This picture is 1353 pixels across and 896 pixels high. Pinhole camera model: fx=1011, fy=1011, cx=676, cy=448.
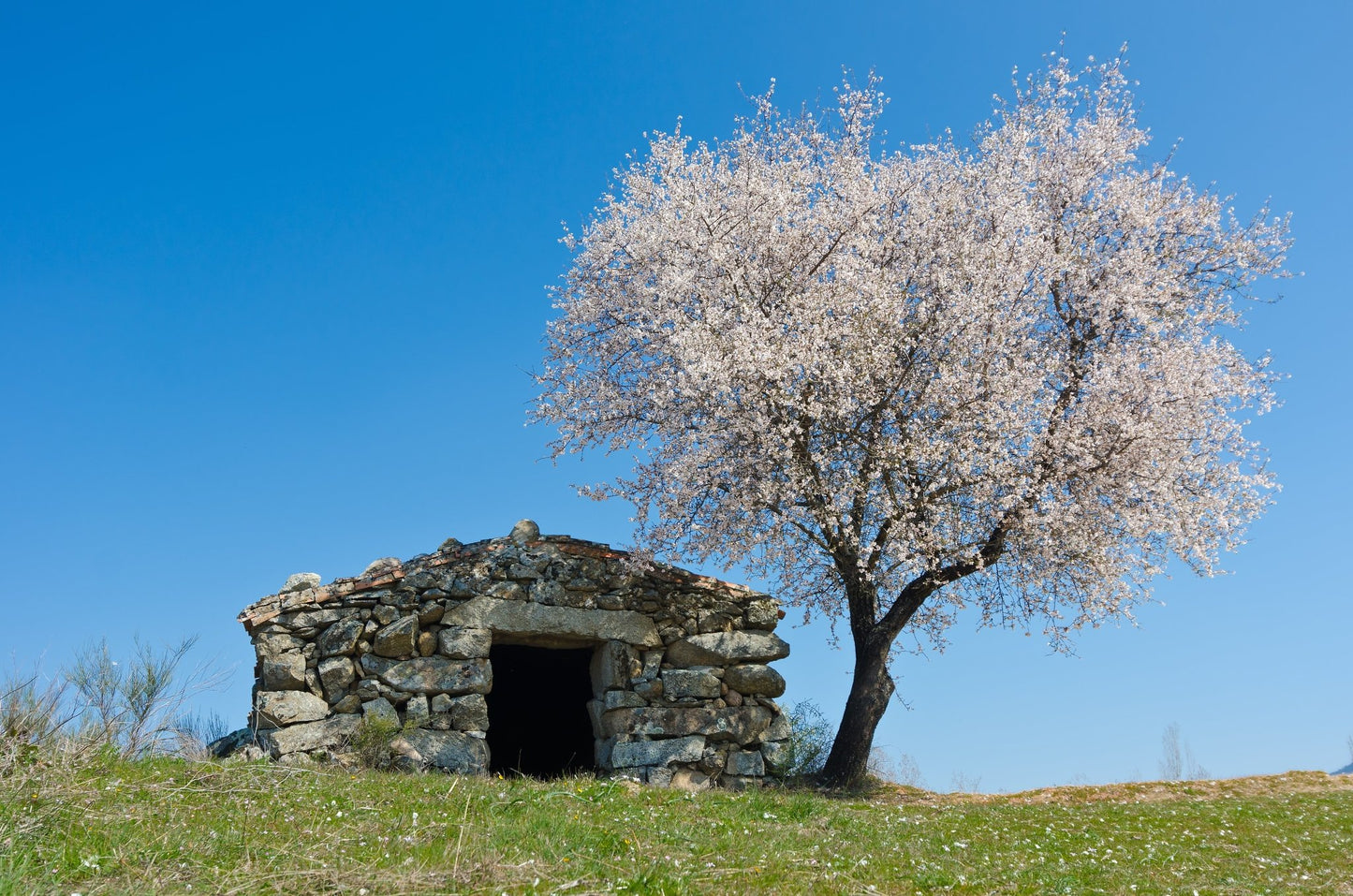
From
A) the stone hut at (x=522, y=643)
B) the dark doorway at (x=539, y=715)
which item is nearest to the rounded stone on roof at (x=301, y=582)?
the stone hut at (x=522, y=643)

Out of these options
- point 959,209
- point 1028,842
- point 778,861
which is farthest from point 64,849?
point 959,209

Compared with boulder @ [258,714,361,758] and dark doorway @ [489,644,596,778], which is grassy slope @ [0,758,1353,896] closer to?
boulder @ [258,714,361,758]

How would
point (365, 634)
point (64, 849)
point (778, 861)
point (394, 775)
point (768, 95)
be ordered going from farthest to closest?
point (768, 95) < point (365, 634) < point (394, 775) < point (778, 861) < point (64, 849)

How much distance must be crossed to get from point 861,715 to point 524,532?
606 cm

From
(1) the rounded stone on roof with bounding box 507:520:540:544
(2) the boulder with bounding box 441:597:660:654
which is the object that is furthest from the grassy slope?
(1) the rounded stone on roof with bounding box 507:520:540:544

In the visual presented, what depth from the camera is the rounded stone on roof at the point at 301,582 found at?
14.3 metres

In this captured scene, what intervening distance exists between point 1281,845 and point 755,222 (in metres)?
11.3

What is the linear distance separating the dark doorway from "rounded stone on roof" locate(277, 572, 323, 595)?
4134mm

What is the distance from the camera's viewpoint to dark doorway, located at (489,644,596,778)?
1777cm

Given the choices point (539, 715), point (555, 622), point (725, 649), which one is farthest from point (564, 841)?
point (539, 715)

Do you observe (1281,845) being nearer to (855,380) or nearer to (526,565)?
(855,380)

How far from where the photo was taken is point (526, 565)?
14.7 meters

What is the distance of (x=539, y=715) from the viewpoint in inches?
723

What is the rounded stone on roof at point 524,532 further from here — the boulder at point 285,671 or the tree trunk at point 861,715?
the tree trunk at point 861,715
